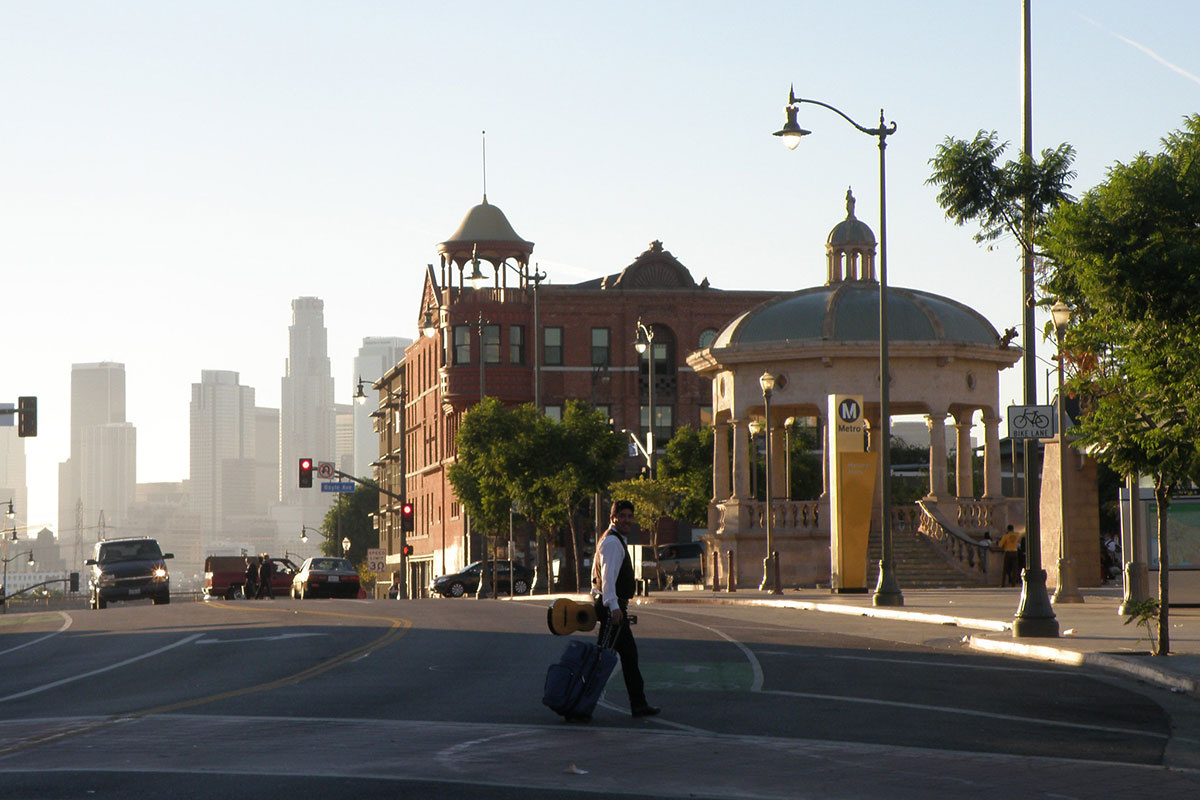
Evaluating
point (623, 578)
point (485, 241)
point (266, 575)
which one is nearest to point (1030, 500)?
point (623, 578)

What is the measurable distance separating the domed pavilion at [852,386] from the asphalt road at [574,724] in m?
23.7

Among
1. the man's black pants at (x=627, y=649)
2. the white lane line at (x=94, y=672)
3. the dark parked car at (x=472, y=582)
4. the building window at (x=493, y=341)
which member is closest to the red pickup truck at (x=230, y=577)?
the dark parked car at (x=472, y=582)

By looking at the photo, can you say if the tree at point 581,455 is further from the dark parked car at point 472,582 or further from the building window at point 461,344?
the building window at point 461,344

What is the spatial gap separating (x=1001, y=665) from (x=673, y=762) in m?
9.56

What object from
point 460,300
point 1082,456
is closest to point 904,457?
point 460,300

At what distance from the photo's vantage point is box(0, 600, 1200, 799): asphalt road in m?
10.6

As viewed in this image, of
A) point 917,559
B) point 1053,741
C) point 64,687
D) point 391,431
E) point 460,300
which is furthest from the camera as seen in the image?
point 391,431

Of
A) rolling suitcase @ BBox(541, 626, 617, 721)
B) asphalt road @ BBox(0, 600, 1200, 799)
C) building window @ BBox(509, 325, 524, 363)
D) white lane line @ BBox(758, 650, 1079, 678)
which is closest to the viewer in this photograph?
asphalt road @ BBox(0, 600, 1200, 799)

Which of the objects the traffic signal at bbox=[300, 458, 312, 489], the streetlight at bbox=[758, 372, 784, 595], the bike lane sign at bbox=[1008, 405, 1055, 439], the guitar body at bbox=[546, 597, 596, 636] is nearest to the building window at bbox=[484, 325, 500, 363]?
the traffic signal at bbox=[300, 458, 312, 489]

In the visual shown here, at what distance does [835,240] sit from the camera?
52.3m

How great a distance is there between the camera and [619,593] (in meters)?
13.9

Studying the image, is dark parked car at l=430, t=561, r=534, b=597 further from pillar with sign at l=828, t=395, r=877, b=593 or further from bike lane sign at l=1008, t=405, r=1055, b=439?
bike lane sign at l=1008, t=405, r=1055, b=439

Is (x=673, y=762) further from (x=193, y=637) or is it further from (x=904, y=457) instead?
(x=904, y=457)

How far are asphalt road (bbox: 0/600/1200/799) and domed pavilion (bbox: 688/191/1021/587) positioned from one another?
77.7 ft
